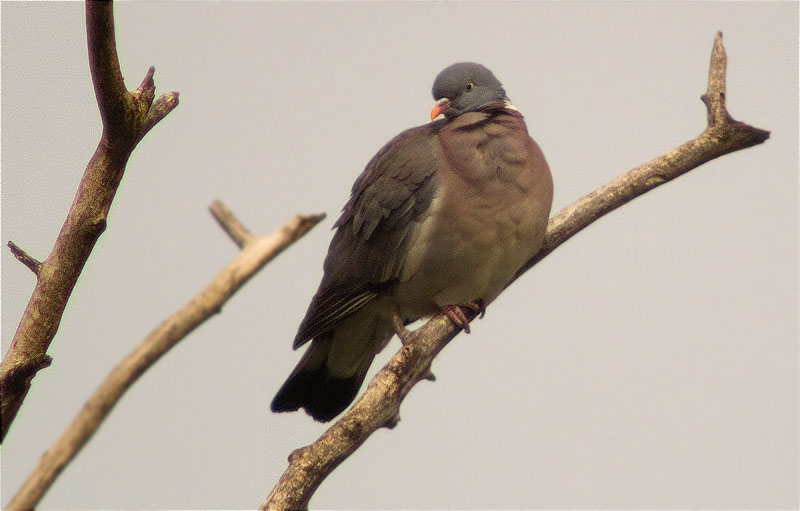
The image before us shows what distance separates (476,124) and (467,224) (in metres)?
0.44

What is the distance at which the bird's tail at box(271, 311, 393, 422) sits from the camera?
11.6ft

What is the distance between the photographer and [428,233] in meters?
3.20

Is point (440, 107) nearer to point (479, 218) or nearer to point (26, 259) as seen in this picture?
point (479, 218)

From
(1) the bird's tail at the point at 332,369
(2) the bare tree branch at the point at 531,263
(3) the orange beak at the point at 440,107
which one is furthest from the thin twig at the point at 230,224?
(2) the bare tree branch at the point at 531,263

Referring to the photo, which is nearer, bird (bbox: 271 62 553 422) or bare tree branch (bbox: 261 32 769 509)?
bare tree branch (bbox: 261 32 769 509)

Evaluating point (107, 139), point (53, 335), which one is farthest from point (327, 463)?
point (107, 139)

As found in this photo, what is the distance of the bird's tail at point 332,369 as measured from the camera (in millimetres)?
3543

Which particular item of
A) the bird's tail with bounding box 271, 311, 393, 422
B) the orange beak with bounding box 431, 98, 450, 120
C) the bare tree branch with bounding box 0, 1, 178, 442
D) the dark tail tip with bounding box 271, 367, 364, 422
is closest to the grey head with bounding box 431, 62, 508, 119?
the orange beak with bounding box 431, 98, 450, 120

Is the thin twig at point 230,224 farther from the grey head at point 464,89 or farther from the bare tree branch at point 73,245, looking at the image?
the bare tree branch at point 73,245

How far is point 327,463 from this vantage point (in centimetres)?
224

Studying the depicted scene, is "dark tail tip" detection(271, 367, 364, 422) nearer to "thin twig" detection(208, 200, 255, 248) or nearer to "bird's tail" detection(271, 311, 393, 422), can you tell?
"bird's tail" detection(271, 311, 393, 422)

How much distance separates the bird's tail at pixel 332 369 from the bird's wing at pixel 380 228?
15 cm

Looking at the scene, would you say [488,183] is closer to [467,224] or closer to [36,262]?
[467,224]

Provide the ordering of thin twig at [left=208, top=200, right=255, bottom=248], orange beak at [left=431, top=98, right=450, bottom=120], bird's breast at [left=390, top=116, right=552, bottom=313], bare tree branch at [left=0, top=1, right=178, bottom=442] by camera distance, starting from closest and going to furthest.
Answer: bare tree branch at [left=0, top=1, right=178, bottom=442]
bird's breast at [left=390, top=116, right=552, bottom=313]
orange beak at [left=431, top=98, right=450, bottom=120]
thin twig at [left=208, top=200, right=255, bottom=248]
